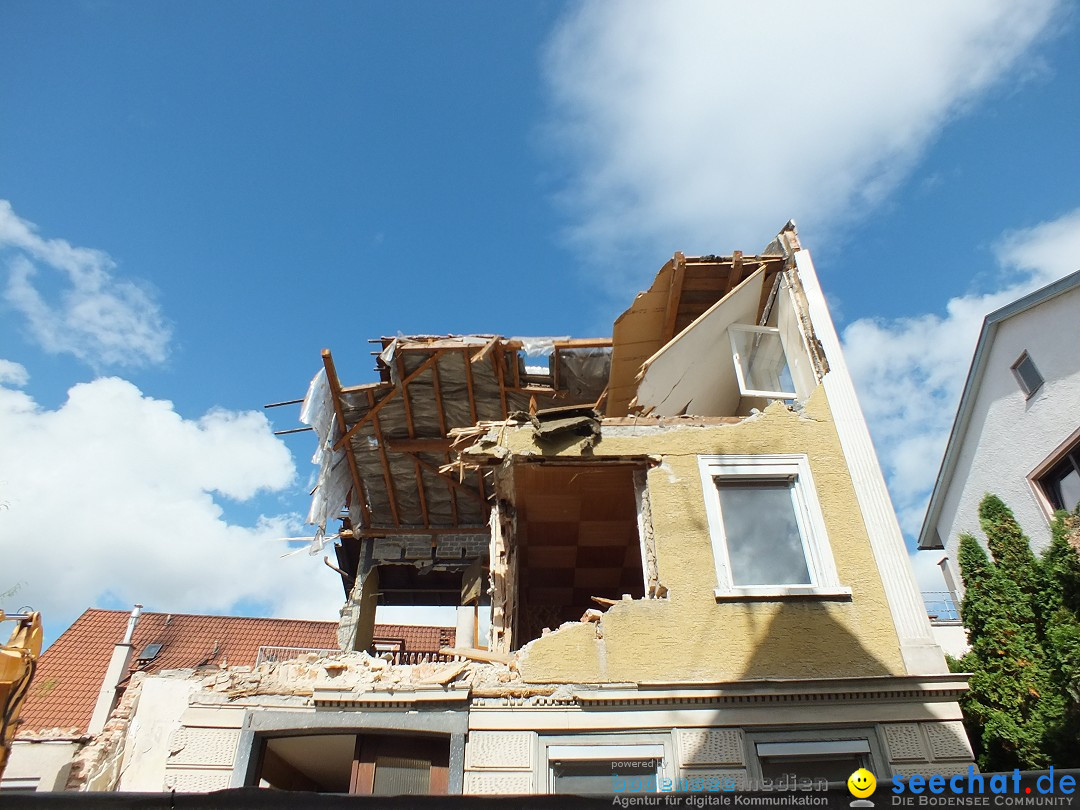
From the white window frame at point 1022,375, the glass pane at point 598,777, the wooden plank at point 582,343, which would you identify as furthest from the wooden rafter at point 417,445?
the white window frame at point 1022,375

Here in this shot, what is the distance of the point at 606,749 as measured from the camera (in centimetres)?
773

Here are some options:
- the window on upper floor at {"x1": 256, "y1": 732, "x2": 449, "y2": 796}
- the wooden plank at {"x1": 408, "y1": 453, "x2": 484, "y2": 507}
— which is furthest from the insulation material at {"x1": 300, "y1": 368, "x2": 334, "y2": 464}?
the window on upper floor at {"x1": 256, "y1": 732, "x2": 449, "y2": 796}

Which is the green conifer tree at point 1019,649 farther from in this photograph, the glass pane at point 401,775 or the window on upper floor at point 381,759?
the glass pane at point 401,775

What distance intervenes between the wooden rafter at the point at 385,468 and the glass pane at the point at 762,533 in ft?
25.6

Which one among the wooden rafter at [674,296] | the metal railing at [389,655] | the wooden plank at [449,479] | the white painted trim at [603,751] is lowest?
the white painted trim at [603,751]

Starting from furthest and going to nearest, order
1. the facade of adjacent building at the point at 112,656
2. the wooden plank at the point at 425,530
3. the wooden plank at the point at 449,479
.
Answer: the wooden plank at the point at 425,530 → the wooden plank at the point at 449,479 → the facade of adjacent building at the point at 112,656

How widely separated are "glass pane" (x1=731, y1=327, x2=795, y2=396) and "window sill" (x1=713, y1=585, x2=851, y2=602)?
14.5 ft

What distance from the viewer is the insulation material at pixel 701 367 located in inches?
440

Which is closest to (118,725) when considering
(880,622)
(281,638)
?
(880,622)

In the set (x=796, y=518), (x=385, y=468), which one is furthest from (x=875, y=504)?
(x=385, y=468)

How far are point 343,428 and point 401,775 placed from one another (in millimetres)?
8108

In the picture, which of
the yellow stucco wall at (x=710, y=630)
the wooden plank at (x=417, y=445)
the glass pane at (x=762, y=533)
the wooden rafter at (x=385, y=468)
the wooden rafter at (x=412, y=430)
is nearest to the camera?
the yellow stucco wall at (x=710, y=630)

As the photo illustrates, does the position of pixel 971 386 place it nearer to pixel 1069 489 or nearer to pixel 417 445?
pixel 1069 489

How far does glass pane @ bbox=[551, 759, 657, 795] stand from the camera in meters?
7.68
